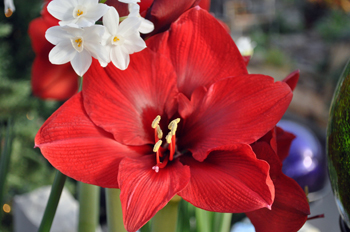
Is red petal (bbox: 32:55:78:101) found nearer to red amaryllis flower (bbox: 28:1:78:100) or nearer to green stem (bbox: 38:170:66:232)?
red amaryllis flower (bbox: 28:1:78:100)

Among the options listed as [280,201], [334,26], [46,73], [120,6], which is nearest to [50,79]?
[46,73]

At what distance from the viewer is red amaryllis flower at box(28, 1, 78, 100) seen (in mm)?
301

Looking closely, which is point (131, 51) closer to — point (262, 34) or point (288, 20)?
point (262, 34)

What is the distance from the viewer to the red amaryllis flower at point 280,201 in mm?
198

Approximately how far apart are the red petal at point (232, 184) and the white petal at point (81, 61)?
0.08 meters

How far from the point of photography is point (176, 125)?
0.21m

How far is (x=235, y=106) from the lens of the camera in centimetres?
21

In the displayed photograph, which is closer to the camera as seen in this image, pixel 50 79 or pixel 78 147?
pixel 78 147

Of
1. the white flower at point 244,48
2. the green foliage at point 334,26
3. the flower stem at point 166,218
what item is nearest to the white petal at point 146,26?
the flower stem at point 166,218

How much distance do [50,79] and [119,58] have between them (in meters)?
0.13

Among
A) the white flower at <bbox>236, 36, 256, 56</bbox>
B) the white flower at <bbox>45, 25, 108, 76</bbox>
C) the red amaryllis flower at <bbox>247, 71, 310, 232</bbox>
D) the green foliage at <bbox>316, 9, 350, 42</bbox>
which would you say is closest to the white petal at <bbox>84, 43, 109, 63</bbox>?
the white flower at <bbox>45, 25, 108, 76</bbox>

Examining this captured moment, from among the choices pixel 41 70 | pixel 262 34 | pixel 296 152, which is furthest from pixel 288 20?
pixel 41 70

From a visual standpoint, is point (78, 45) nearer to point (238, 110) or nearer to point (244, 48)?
point (238, 110)

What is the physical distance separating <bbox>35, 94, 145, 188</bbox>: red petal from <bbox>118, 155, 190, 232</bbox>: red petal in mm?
12
